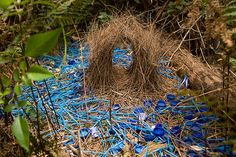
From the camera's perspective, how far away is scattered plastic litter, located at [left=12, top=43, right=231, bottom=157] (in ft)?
5.45

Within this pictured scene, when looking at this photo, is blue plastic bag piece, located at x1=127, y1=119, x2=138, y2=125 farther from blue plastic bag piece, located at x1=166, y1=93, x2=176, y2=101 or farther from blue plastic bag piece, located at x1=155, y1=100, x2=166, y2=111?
blue plastic bag piece, located at x1=166, y1=93, x2=176, y2=101

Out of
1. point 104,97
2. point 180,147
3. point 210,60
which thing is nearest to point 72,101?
point 104,97

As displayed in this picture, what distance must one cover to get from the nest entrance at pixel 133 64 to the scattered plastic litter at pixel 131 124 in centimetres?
14

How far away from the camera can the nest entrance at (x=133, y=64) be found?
2.23 m

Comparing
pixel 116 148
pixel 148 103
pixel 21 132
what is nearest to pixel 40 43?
pixel 21 132

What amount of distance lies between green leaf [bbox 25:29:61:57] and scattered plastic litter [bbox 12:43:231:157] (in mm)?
665

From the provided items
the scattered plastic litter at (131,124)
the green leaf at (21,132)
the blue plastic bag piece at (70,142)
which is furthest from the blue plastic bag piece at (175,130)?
the green leaf at (21,132)

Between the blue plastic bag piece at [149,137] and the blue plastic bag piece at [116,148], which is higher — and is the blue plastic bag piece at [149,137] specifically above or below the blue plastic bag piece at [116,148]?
above

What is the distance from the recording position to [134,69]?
7.54 ft

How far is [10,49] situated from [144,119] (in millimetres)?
943

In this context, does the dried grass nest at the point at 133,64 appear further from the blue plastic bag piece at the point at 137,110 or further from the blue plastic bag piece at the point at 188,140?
the blue plastic bag piece at the point at 188,140

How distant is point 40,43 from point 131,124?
1150 millimetres

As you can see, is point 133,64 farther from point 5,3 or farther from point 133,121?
point 5,3

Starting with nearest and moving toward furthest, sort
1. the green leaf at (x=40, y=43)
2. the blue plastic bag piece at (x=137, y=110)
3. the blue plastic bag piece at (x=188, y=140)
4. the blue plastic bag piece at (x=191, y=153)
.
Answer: the green leaf at (x=40, y=43) → the blue plastic bag piece at (x=191, y=153) → the blue plastic bag piece at (x=188, y=140) → the blue plastic bag piece at (x=137, y=110)
